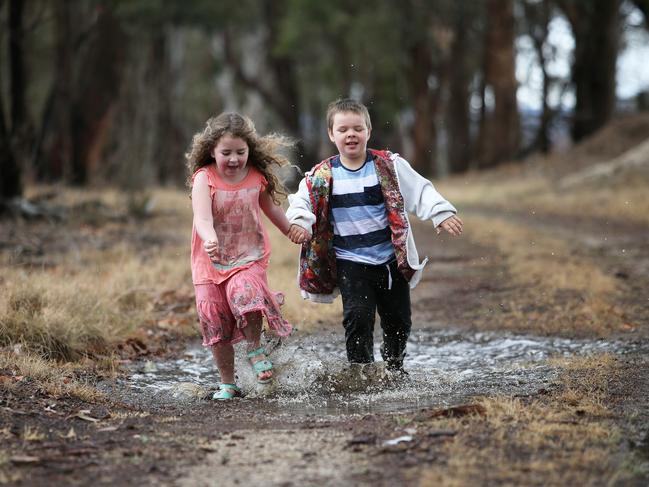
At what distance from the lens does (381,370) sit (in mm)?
5688

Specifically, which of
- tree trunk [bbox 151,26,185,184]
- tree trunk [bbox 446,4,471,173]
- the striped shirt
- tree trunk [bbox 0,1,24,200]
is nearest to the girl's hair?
the striped shirt

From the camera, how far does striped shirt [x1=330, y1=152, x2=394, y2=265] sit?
585 cm

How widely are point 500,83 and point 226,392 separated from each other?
26.0m

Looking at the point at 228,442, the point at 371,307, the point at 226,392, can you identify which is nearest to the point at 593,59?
the point at 371,307

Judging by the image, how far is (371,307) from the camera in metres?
5.80

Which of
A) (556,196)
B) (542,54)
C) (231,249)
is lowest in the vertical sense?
(556,196)

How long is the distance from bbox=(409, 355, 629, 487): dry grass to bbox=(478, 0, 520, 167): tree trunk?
26080 mm

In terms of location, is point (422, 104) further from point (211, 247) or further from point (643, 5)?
point (211, 247)

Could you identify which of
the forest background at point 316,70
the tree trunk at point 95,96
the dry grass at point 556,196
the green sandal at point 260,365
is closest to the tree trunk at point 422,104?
the forest background at point 316,70

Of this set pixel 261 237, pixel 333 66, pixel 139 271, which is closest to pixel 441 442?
pixel 261 237

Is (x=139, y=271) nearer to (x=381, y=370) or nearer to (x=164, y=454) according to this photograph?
(x=381, y=370)

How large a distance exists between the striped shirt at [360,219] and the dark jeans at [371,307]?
0.07 meters

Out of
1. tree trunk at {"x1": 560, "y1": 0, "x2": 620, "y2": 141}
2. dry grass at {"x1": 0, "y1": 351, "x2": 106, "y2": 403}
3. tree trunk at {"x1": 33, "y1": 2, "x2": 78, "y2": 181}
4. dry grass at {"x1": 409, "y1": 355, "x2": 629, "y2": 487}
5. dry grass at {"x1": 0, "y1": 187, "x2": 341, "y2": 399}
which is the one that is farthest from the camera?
tree trunk at {"x1": 560, "y1": 0, "x2": 620, "y2": 141}

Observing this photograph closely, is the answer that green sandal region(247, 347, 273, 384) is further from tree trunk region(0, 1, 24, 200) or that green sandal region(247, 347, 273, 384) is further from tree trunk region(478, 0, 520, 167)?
tree trunk region(478, 0, 520, 167)
